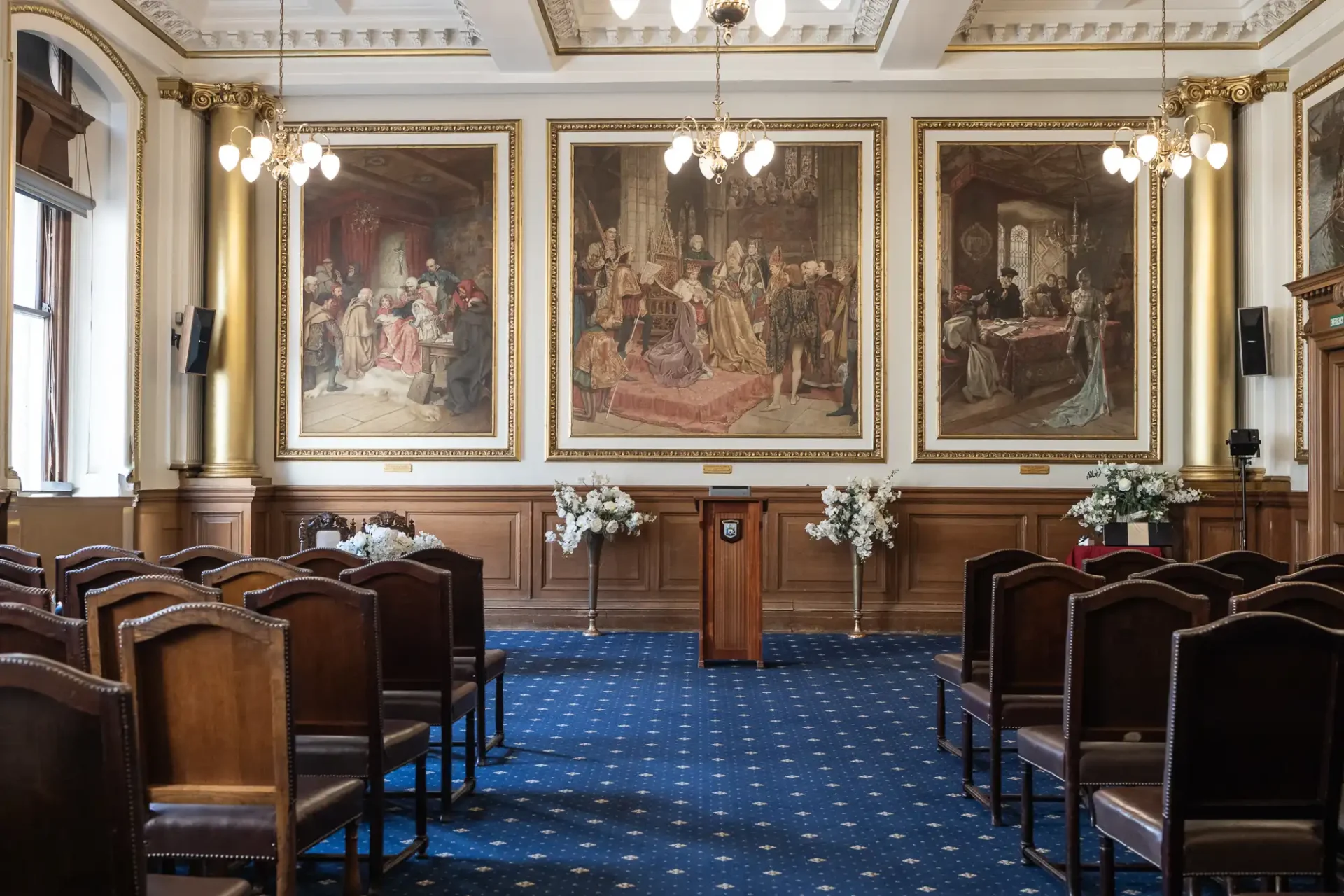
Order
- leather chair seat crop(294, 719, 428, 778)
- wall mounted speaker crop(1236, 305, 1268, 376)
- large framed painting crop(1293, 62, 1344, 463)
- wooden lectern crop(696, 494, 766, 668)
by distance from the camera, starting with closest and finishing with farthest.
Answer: leather chair seat crop(294, 719, 428, 778)
wooden lectern crop(696, 494, 766, 668)
large framed painting crop(1293, 62, 1344, 463)
wall mounted speaker crop(1236, 305, 1268, 376)

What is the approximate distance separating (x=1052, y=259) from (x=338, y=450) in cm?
741

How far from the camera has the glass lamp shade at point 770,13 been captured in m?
5.80

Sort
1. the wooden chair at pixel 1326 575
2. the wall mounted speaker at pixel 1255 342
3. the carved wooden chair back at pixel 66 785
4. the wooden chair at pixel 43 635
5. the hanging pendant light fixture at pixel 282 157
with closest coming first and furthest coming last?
the carved wooden chair back at pixel 66 785 → the wooden chair at pixel 43 635 → the wooden chair at pixel 1326 575 → the hanging pendant light fixture at pixel 282 157 → the wall mounted speaker at pixel 1255 342

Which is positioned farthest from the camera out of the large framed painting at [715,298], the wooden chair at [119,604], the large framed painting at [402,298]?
the large framed painting at [402,298]

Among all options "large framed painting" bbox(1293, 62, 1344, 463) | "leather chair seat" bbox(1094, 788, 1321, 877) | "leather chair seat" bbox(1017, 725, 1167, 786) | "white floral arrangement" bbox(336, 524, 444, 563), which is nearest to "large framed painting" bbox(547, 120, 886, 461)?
"white floral arrangement" bbox(336, 524, 444, 563)

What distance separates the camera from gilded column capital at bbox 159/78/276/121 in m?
11.0

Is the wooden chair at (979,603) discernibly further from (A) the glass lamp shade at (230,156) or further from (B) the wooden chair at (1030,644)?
(A) the glass lamp shade at (230,156)

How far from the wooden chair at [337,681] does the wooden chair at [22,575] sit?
1.56 metres

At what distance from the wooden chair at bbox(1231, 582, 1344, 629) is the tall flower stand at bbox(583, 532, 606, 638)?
748 cm

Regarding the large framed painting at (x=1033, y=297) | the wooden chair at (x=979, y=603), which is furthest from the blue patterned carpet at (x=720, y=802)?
the large framed painting at (x=1033, y=297)

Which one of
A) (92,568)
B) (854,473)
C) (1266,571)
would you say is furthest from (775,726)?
(854,473)

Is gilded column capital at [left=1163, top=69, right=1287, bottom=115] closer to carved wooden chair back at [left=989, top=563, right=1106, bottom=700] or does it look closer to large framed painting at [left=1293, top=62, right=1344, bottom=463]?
large framed painting at [left=1293, top=62, right=1344, bottom=463]

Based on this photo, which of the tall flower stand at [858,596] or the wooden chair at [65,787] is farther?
the tall flower stand at [858,596]

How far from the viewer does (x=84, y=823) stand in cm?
227
